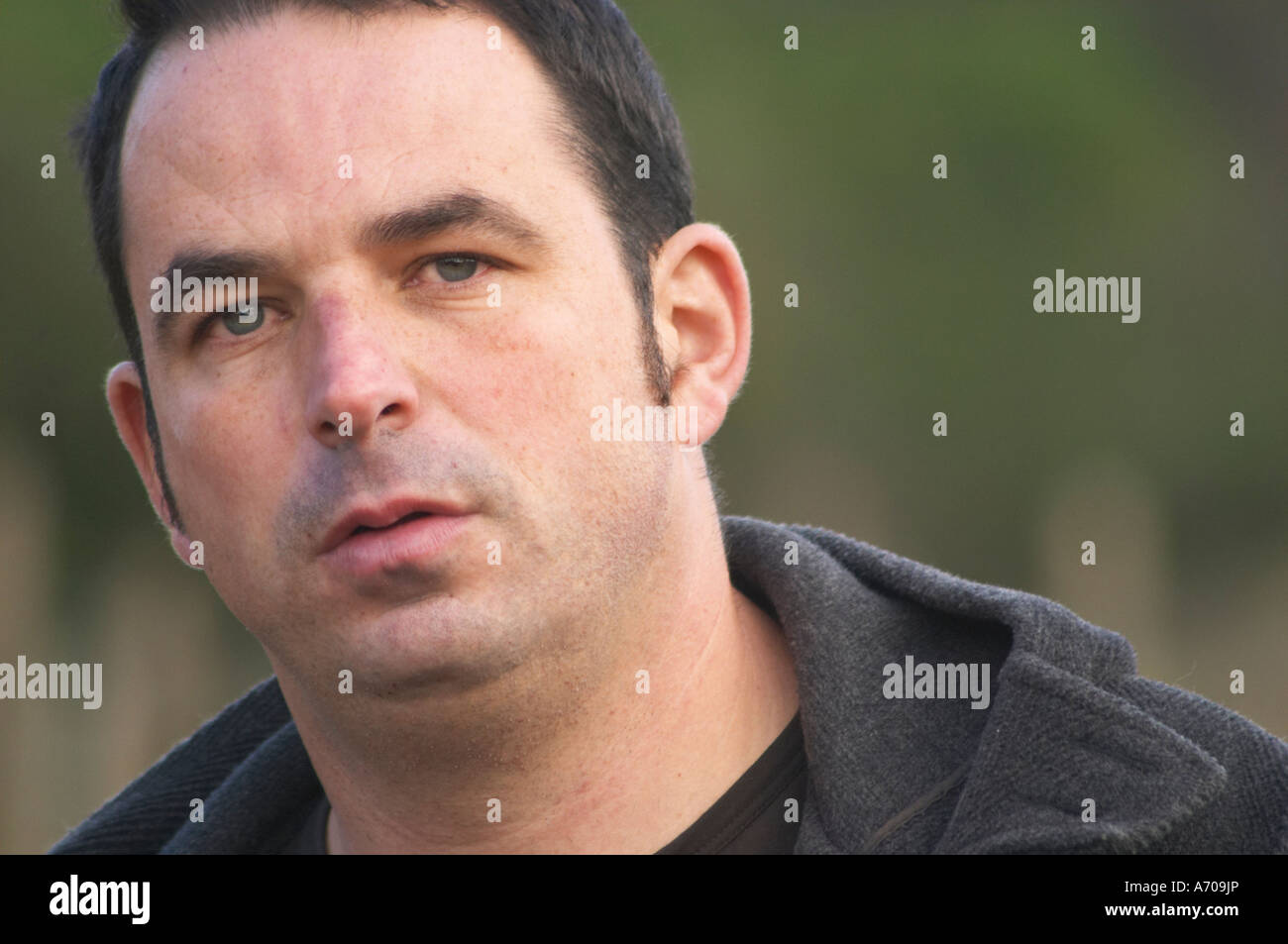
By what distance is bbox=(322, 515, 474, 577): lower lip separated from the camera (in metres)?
3.04

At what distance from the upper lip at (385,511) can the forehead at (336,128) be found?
48cm

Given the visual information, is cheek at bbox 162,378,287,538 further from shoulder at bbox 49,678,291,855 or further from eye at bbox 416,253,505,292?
shoulder at bbox 49,678,291,855

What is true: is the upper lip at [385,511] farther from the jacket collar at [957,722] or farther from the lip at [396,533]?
the jacket collar at [957,722]

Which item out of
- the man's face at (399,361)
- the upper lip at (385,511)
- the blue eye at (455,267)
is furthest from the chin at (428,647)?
the blue eye at (455,267)

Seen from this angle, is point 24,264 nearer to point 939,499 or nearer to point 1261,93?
point 939,499

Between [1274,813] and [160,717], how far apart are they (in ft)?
23.1

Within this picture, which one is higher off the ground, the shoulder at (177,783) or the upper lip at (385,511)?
the upper lip at (385,511)

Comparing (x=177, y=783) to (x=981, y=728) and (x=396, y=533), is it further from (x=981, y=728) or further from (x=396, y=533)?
(x=981, y=728)

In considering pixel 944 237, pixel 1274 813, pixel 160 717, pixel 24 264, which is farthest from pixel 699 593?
pixel 944 237

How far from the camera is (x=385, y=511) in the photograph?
3049 millimetres

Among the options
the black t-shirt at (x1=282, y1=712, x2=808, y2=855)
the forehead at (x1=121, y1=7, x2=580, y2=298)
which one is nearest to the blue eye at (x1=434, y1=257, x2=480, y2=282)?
the forehead at (x1=121, y1=7, x2=580, y2=298)

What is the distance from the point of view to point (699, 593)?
11.2 feet

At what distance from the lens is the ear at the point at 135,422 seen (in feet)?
12.4

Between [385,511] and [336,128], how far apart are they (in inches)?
28.8
